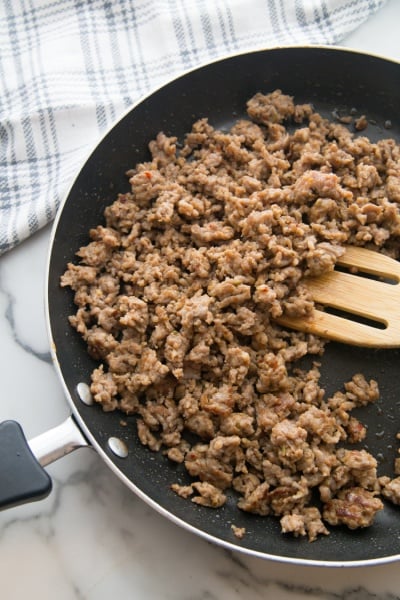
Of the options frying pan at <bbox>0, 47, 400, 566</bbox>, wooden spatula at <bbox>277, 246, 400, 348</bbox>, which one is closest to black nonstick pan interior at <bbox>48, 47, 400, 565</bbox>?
frying pan at <bbox>0, 47, 400, 566</bbox>

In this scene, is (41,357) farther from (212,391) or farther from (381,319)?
(381,319)

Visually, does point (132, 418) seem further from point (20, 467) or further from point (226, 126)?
point (226, 126)

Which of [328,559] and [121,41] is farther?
[121,41]

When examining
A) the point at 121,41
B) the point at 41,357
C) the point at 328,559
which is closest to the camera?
the point at 328,559

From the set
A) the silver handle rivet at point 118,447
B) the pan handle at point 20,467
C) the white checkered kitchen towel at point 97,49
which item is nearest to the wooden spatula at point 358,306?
the silver handle rivet at point 118,447

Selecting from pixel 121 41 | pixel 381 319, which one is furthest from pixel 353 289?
pixel 121 41

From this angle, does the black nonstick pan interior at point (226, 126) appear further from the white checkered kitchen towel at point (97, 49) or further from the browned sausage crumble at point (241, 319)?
the white checkered kitchen towel at point (97, 49)

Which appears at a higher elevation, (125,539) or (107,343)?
(107,343)

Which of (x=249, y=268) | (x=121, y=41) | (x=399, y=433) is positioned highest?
(x=121, y=41)
